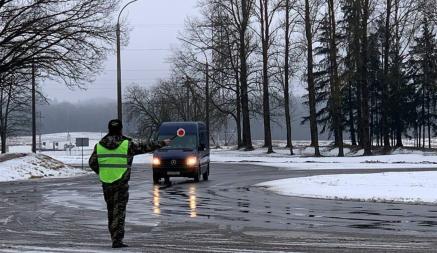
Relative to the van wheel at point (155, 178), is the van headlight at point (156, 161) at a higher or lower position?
higher


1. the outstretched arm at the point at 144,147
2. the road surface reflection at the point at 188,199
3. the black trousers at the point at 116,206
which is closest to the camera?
the black trousers at the point at 116,206

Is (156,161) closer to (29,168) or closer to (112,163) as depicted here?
(29,168)

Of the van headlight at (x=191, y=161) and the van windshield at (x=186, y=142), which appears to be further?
the van windshield at (x=186, y=142)

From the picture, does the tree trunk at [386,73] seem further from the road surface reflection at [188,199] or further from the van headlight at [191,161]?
the road surface reflection at [188,199]

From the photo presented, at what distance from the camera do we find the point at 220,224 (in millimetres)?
12086

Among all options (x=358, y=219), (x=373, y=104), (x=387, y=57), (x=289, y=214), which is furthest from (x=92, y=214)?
(x=373, y=104)

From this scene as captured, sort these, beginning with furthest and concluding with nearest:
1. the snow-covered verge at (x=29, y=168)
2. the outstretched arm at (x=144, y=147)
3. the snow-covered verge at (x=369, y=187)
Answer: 1. the snow-covered verge at (x=29, y=168)
2. the snow-covered verge at (x=369, y=187)
3. the outstretched arm at (x=144, y=147)

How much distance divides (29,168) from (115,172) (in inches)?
1010

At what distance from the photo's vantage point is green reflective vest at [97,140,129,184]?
907 centimetres

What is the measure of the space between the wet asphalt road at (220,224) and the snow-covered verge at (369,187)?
1.32 meters

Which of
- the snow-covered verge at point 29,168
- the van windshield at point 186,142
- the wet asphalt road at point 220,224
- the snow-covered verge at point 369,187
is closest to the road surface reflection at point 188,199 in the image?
the wet asphalt road at point 220,224

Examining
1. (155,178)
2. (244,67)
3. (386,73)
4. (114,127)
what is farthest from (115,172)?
(244,67)

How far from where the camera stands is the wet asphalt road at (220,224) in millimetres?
9367

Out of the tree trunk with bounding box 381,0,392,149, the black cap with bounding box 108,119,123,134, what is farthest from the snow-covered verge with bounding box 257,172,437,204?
the tree trunk with bounding box 381,0,392,149
